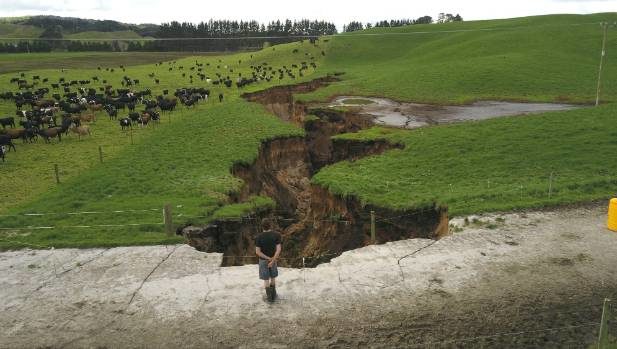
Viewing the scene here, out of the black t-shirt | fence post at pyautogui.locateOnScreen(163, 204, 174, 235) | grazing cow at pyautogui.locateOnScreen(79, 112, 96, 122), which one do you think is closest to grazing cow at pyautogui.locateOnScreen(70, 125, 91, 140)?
grazing cow at pyautogui.locateOnScreen(79, 112, 96, 122)

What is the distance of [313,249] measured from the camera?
2334 cm

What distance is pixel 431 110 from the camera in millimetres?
43438

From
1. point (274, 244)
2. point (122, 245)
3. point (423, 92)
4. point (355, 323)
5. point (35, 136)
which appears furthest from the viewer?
point (423, 92)

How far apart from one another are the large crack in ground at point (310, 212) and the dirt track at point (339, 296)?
2.96 metres

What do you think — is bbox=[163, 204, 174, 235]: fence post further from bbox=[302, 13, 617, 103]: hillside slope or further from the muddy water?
bbox=[302, 13, 617, 103]: hillside slope

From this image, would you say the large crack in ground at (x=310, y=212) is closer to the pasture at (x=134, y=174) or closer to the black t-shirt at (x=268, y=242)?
the pasture at (x=134, y=174)

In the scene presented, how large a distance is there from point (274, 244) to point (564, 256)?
893cm

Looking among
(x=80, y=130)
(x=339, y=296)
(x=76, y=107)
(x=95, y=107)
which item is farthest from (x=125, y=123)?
(x=339, y=296)

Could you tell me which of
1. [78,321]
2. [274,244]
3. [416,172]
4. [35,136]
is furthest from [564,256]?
[35,136]

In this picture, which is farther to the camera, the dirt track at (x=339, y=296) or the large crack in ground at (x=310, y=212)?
the large crack in ground at (x=310, y=212)

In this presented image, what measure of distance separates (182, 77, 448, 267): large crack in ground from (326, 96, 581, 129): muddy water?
2.62m

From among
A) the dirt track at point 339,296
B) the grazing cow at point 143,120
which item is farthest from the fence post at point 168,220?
the grazing cow at point 143,120

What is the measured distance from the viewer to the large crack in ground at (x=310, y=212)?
63.5 feet

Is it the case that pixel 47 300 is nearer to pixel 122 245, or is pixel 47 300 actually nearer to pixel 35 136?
pixel 122 245
